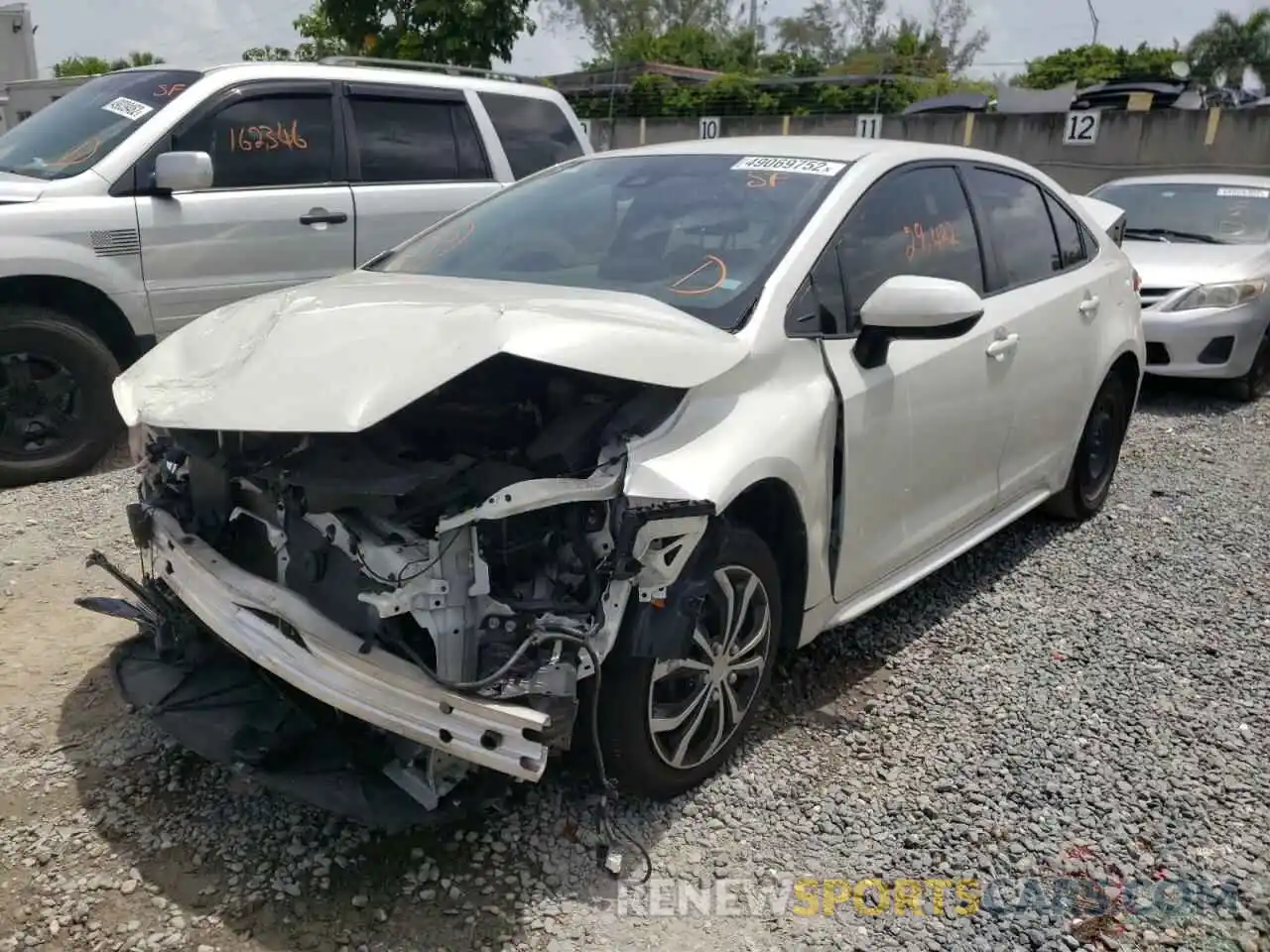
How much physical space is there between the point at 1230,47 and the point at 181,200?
177ft

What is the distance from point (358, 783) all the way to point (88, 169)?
396 cm

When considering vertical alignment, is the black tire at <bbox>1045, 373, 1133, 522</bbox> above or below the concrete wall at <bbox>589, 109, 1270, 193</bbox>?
below

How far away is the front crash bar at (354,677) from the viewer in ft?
7.61

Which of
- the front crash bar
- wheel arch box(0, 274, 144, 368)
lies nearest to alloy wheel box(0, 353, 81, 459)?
wheel arch box(0, 274, 144, 368)

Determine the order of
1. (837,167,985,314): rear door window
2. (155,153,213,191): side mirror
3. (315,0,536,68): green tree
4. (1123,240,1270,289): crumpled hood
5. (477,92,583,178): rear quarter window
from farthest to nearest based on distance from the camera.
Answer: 1. (315,0,536,68): green tree
2. (1123,240,1270,289): crumpled hood
3. (477,92,583,178): rear quarter window
4. (155,153,213,191): side mirror
5. (837,167,985,314): rear door window

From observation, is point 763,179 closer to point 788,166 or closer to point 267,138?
point 788,166

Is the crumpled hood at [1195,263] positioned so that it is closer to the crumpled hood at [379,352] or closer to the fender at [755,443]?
the fender at [755,443]

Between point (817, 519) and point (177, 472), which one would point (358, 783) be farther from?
point (817, 519)

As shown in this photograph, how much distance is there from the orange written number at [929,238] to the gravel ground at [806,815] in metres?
1.36

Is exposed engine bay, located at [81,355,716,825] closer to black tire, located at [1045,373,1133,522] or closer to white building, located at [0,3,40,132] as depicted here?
black tire, located at [1045,373,1133,522]

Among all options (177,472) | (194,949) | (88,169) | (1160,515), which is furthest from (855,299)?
(88,169)

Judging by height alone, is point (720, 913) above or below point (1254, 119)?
below

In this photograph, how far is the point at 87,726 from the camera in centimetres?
317

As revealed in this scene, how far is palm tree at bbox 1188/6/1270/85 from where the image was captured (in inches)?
1829
